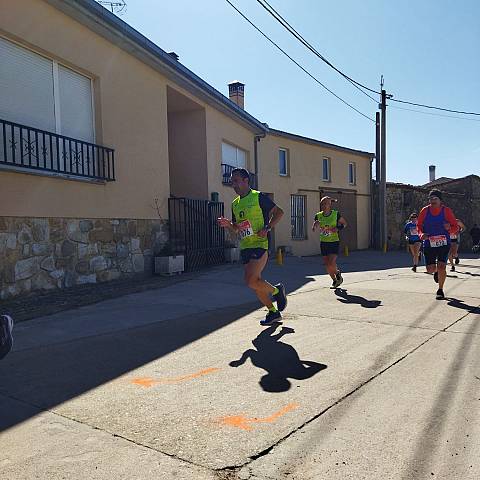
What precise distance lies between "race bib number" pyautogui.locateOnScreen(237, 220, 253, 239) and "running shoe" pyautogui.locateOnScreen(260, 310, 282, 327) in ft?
3.23

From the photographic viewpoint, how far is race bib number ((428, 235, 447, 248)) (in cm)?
691

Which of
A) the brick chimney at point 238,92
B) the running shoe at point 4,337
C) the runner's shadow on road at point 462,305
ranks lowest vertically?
the runner's shadow on road at point 462,305

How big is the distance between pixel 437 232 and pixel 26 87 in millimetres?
6784

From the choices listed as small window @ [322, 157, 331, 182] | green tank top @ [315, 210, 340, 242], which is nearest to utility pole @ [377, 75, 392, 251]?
small window @ [322, 157, 331, 182]

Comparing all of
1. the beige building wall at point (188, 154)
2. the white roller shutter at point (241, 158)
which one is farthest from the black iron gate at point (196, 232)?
the white roller shutter at point (241, 158)

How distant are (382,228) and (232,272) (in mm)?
13391

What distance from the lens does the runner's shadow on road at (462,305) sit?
238 inches

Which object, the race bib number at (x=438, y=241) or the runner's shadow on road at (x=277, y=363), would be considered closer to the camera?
the runner's shadow on road at (x=277, y=363)

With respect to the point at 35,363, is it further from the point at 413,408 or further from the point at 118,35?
the point at 118,35

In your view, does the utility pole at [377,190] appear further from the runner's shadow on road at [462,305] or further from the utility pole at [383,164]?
the runner's shadow on road at [462,305]

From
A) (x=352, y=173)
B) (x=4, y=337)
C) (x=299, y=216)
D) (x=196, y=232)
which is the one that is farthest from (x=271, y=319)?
(x=352, y=173)

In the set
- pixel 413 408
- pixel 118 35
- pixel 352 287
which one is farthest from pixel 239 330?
pixel 118 35

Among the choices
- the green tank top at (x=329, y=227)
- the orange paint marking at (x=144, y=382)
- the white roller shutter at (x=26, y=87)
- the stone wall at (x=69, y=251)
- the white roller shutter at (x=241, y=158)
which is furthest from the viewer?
the white roller shutter at (x=241, y=158)

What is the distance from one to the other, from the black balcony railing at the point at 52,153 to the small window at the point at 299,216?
1184 cm
